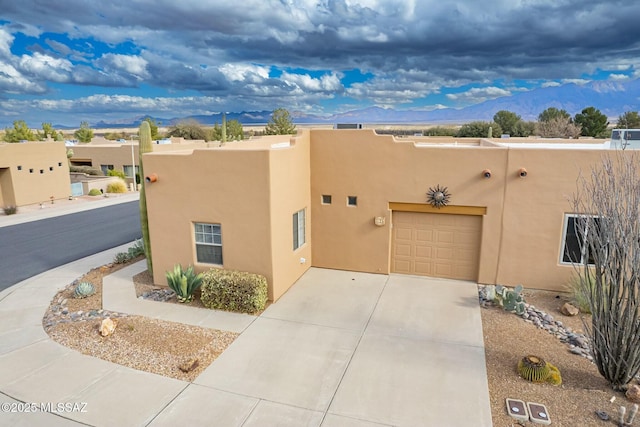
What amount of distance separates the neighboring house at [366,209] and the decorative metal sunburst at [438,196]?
0.09 metres

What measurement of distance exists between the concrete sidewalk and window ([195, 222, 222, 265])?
1554 millimetres

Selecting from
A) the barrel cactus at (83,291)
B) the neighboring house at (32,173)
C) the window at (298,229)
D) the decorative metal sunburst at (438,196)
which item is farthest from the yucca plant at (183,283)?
the neighboring house at (32,173)

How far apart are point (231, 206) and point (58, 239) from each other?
38.7 feet

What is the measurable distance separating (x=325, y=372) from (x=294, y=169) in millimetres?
6171

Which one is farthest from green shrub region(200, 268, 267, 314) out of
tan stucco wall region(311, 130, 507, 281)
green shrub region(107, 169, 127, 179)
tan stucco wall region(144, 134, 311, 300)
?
green shrub region(107, 169, 127, 179)

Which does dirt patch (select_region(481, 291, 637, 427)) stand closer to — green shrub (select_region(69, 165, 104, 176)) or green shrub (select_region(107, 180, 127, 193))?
green shrub (select_region(107, 180, 127, 193))

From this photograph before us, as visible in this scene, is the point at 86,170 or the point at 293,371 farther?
the point at 86,170

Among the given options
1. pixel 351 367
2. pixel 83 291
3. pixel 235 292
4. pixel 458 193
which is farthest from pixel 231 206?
pixel 458 193

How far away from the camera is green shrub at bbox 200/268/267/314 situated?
10398 mm

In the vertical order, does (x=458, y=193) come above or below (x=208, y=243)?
above

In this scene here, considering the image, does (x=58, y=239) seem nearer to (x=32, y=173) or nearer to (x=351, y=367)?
(x=32, y=173)

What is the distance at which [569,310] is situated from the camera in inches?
402

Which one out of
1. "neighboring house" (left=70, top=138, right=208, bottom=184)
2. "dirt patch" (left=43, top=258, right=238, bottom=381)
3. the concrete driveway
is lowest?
the concrete driveway

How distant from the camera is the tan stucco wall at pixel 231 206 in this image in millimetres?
10695
